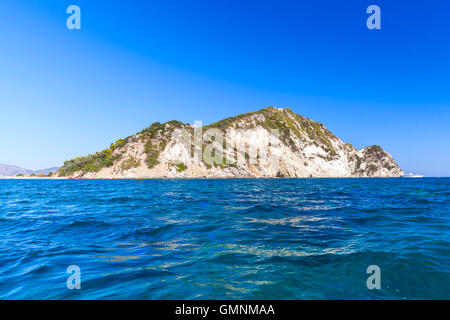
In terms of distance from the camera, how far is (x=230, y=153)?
433 feet

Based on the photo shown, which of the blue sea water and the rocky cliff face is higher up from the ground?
the rocky cliff face

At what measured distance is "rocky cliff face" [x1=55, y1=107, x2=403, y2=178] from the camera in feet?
386

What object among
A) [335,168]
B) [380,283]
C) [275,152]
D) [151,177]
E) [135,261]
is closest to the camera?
[380,283]

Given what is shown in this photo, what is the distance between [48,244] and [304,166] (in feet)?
471

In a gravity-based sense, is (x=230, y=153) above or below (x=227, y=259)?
above

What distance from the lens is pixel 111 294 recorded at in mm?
5066

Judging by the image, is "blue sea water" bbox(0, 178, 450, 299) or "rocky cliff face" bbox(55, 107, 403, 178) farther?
"rocky cliff face" bbox(55, 107, 403, 178)

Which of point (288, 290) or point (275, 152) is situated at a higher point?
point (275, 152)

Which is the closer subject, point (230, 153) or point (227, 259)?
point (227, 259)

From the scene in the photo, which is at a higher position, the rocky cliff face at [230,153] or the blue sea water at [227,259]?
the rocky cliff face at [230,153]

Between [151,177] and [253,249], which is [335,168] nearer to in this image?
[151,177]

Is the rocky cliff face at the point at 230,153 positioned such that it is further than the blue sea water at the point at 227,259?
Yes

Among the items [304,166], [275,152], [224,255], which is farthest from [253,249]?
[304,166]

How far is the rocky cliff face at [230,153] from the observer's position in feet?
386
